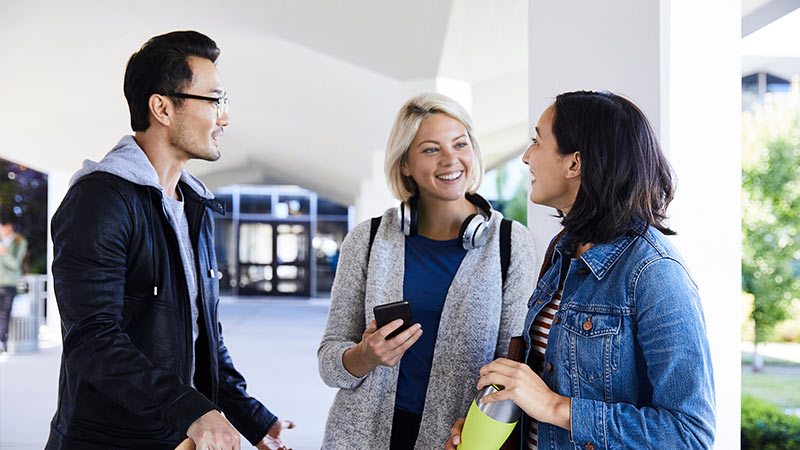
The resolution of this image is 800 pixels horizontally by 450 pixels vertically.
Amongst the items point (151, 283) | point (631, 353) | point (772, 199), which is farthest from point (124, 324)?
point (772, 199)

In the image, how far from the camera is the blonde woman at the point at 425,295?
201 centimetres

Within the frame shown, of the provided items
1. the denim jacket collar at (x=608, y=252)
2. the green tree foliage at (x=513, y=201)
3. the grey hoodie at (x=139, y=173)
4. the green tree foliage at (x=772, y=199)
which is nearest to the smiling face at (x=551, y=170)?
the denim jacket collar at (x=608, y=252)

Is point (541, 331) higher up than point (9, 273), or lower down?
higher up

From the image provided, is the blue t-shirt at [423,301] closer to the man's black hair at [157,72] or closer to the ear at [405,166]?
the ear at [405,166]

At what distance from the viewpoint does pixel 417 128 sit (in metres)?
2.24

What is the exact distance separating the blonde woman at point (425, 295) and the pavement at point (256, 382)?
3984 mm

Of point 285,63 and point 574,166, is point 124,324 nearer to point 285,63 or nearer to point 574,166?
point 574,166

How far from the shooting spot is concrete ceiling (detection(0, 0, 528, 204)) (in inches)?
224

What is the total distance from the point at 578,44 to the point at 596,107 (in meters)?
1.16

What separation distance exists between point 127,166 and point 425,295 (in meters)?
→ 0.91

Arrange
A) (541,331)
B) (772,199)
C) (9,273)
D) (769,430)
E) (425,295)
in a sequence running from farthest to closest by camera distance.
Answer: (772,199), (9,273), (769,430), (425,295), (541,331)

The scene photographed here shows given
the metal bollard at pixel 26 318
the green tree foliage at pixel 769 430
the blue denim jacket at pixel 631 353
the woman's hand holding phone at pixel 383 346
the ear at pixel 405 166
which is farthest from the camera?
the metal bollard at pixel 26 318

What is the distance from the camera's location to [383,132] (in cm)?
927

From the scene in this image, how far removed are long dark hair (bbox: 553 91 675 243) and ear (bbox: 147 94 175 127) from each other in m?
1.17
